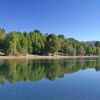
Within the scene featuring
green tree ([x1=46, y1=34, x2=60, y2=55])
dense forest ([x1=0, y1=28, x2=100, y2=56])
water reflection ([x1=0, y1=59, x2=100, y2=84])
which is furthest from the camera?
green tree ([x1=46, y1=34, x2=60, y2=55])

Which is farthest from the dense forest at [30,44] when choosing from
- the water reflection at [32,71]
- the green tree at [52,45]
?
the water reflection at [32,71]

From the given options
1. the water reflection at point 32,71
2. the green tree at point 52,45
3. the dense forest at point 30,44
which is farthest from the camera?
the green tree at point 52,45

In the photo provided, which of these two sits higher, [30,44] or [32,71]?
[30,44]

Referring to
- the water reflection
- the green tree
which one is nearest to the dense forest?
the green tree

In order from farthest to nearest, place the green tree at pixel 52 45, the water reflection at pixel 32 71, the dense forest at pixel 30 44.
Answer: the green tree at pixel 52 45 → the dense forest at pixel 30 44 → the water reflection at pixel 32 71

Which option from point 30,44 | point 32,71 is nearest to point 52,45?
point 30,44

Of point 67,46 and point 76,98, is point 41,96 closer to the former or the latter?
point 76,98

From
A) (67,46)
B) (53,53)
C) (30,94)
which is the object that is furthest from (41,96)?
(67,46)

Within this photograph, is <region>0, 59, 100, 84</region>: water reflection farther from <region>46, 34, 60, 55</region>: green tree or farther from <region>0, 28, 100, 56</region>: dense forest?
<region>46, 34, 60, 55</region>: green tree

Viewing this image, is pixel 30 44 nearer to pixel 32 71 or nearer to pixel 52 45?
pixel 52 45

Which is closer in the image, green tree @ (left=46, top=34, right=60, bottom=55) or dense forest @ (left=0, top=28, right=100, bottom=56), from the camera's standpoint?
dense forest @ (left=0, top=28, right=100, bottom=56)

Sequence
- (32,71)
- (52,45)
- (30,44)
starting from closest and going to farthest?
1. (32,71)
2. (30,44)
3. (52,45)

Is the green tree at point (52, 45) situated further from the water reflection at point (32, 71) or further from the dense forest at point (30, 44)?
the water reflection at point (32, 71)

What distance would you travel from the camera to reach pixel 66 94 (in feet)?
73.2
